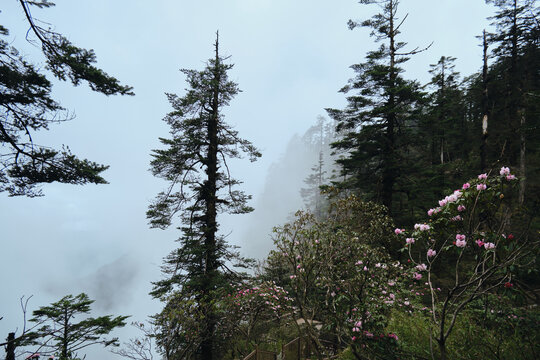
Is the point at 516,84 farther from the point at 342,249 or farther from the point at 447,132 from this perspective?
the point at 342,249

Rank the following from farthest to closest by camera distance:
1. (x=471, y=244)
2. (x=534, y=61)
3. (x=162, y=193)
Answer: (x=534, y=61) < (x=162, y=193) < (x=471, y=244)

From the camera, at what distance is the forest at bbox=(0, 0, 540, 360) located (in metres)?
3.53

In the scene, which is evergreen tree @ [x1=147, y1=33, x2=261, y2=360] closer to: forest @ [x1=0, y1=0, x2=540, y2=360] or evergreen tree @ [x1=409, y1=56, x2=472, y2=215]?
forest @ [x1=0, y1=0, x2=540, y2=360]

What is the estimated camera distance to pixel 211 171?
33.0ft

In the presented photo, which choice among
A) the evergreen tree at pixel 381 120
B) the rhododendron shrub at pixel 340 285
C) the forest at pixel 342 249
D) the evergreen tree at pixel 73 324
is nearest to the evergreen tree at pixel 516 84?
the forest at pixel 342 249

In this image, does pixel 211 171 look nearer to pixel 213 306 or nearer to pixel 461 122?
pixel 213 306

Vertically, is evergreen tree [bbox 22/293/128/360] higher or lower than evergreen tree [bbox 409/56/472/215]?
lower

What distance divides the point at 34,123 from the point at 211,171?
562 cm

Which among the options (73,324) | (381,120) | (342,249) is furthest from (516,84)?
(73,324)

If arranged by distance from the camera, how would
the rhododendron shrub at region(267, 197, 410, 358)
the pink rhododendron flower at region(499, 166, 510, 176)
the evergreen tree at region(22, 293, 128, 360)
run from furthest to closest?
the evergreen tree at region(22, 293, 128, 360)
the rhododendron shrub at region(267, 197, 410, 358)
the pink rhododendron flower at region(499, 166, 510, 176)

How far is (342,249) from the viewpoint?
5.81 meters

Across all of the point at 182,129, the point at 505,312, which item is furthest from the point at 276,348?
the point at 182,129

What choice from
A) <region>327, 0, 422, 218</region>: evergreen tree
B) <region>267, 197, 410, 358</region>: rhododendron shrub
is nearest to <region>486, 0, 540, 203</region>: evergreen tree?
<region>327, 0, 422, 218</region>: evergreen tree

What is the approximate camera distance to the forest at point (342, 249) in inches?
139
